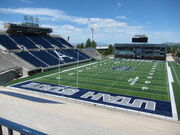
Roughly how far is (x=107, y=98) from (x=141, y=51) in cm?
4226

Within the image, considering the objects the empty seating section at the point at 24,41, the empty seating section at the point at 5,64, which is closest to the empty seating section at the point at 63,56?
the empty seating section at the point at 24,41

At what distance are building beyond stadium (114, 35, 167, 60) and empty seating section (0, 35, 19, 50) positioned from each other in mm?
35215

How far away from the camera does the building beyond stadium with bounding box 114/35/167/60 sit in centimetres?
5106

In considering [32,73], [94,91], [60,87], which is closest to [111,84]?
[94,91]

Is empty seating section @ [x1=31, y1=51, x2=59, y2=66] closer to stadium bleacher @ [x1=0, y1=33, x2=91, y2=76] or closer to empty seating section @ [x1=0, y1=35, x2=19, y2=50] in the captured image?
stadium bleacher @ [x1=0, y1=33, x2=91, y2=76]

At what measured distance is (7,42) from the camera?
32344mm

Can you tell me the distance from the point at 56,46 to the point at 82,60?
27.6 feet

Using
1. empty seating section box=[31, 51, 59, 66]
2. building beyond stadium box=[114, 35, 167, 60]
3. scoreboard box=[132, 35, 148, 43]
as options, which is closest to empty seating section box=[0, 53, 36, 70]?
empty seating section box=[31, 51, 59, 66]

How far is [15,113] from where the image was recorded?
10.5m

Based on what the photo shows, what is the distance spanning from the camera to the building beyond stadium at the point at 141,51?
51.1 metres

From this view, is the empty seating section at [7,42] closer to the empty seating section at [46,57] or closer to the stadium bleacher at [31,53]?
the stadium bleacher at [31,53]

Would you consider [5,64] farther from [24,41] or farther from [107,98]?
[107,98]

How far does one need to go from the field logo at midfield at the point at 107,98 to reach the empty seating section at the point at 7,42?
14.7 metres

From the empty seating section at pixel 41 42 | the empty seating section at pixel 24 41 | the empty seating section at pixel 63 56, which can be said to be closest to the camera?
the empty seating section at pixel 24 41
